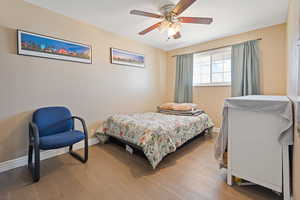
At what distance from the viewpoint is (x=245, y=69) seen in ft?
9.59

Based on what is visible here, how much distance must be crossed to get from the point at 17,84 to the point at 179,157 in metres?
2.63

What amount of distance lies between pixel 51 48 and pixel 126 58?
1.47m

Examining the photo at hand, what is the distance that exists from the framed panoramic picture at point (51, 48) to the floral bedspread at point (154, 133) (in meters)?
1.32

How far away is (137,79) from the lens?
357cm

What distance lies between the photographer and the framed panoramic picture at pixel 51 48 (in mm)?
2008

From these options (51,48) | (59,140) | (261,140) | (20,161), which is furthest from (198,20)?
(20,161)

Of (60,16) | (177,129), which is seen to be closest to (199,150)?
(177,129)

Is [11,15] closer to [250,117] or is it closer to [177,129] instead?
[177,129]

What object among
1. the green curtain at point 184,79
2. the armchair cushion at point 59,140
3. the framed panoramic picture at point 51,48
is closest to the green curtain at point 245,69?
the green curtain at point 184,79

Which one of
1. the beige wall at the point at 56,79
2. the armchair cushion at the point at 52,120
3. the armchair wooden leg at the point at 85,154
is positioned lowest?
the armchair wooden leg at the point at 85,154

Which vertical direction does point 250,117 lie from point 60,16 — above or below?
below

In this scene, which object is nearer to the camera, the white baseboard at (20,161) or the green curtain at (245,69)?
the white baseboard at (20,161)

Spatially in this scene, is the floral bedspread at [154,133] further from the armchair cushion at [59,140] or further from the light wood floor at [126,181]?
the armchair cushion at [59,140]

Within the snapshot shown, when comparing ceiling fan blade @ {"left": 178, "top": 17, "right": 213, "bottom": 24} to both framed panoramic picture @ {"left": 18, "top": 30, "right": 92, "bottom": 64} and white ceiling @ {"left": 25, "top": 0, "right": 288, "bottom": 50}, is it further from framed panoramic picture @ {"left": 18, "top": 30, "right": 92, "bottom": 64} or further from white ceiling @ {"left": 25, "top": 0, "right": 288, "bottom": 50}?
framed panoramic picture @ {"left": 18, "top": 30, "right": 92, "bottom": 64}
